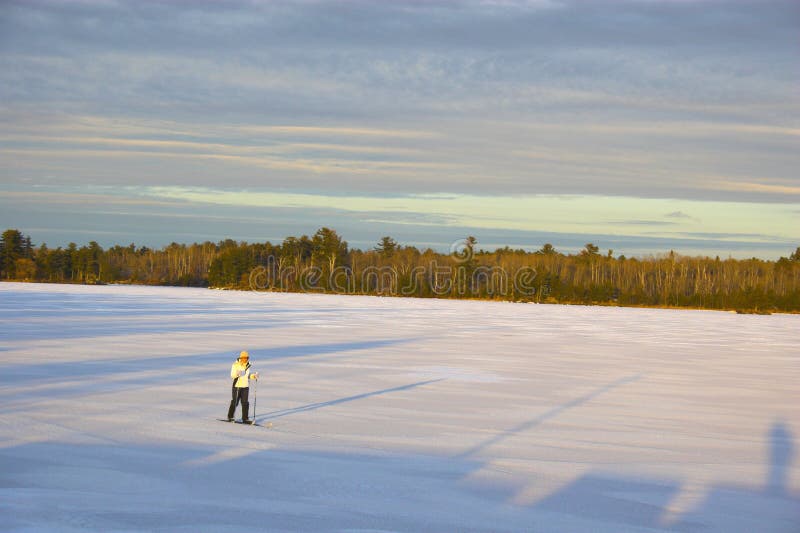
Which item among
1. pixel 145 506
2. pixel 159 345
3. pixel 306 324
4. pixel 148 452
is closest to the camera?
pixel 145 506

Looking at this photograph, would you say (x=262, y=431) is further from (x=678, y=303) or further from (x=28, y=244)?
(x=28, y=244)

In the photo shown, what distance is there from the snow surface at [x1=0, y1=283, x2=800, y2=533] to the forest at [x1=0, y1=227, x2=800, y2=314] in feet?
278

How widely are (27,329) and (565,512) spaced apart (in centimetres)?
2271

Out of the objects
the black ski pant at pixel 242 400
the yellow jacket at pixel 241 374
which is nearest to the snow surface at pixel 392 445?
the black ski pant at pixel 242 400

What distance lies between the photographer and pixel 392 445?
10.1 metres

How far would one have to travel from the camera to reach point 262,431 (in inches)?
419

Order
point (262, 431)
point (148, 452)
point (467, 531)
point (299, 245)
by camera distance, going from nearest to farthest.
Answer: point (467, 531) < point (148, 452) < point (262, 431) < point (299, 245)

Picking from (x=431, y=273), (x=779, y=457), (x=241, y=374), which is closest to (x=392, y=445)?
(x=241, y=374)

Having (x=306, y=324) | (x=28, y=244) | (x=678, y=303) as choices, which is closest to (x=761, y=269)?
(x=678, y=303)

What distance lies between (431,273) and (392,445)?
120042 mm

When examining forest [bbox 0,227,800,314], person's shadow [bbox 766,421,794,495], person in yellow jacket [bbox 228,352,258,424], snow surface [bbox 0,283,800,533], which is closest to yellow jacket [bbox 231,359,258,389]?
person in yellow jacket [bbox 228,352,258,424]

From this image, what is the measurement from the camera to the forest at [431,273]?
108 m

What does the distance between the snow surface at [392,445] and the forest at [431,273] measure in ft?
278

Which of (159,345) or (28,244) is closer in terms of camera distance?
(159,345)
